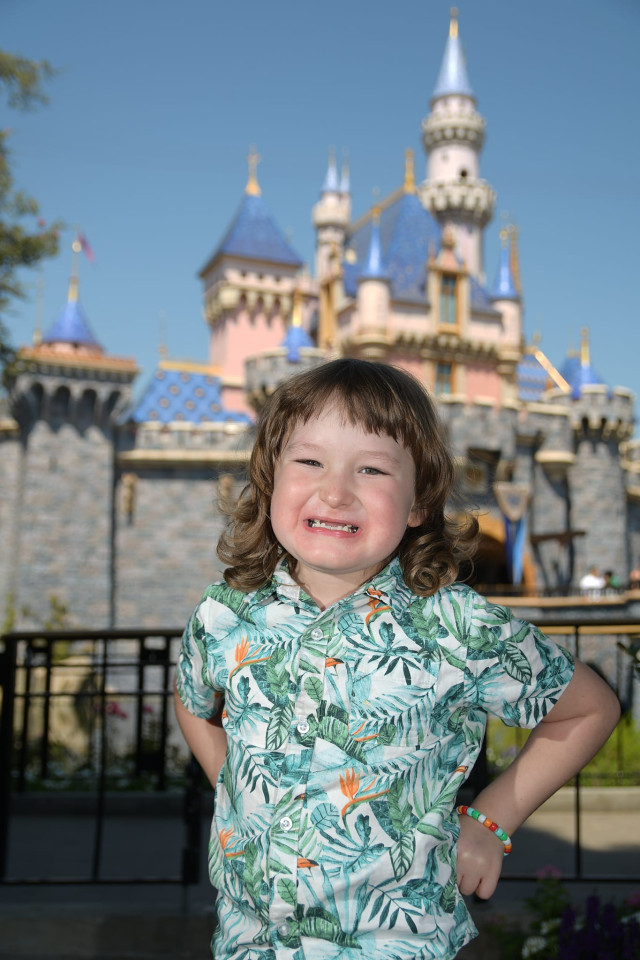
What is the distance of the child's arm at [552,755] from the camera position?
1363mm

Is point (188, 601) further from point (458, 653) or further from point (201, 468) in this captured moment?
point (458, 653)

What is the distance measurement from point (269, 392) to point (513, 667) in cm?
1582

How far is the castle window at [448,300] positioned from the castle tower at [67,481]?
694 centimetres

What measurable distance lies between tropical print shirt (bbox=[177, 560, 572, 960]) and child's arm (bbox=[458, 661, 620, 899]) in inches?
1.6

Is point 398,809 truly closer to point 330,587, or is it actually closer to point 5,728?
point 330,587

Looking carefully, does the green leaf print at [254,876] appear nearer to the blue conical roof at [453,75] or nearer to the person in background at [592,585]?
the person in background at [592,585]

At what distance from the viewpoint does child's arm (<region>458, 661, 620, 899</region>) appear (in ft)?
4.47

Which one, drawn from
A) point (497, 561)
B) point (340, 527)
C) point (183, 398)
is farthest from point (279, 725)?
point (183, 398)

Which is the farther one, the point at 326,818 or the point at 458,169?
the point at 458,169

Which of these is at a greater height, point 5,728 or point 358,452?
point 358,452

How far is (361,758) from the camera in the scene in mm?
1297

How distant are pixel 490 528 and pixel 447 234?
672cm

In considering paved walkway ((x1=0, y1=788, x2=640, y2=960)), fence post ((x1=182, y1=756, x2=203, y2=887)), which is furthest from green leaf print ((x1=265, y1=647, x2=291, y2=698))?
paved walkway ((x1=0, y1=788, x2=640, y2=960))

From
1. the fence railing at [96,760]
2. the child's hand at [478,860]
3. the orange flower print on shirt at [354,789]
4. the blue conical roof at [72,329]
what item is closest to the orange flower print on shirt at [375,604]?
the orange flower print on shirt at [354,789]
